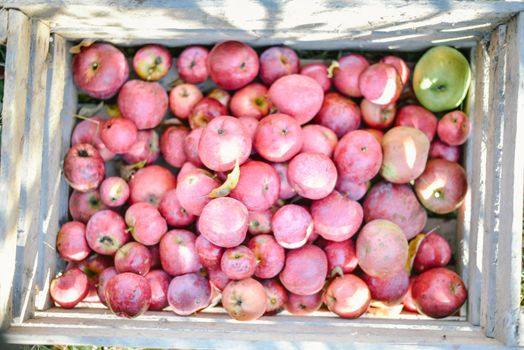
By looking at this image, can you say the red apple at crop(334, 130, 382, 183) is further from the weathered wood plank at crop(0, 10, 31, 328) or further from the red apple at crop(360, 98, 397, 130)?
the weathered wood plank at crop(0, 10, 31, 328)

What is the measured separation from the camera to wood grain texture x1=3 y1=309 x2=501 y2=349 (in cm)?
215

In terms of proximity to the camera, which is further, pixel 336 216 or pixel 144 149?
pixel 144 149

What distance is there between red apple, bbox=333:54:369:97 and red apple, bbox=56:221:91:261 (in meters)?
1.44

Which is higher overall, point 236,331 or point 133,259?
Answer: point 133,259

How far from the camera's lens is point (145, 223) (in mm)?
2453

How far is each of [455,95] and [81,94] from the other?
186cm

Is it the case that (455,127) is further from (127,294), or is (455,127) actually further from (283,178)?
(127,294)

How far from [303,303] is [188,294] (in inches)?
20.8

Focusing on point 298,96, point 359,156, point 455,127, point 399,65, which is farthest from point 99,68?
point 455,127

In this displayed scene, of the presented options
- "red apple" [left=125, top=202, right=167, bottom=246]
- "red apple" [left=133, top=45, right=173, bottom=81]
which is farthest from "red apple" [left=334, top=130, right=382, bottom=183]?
"red apple" [left=133, top=45, right=173, bottom=81]

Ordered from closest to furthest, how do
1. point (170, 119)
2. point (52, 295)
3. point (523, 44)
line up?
point (523, 44) → point (52, 295) → point (170, 119)

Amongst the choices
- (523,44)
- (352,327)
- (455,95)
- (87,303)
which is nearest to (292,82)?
(455,95)

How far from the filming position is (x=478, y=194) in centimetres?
244

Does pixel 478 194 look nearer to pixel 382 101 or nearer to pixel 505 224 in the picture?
pixel 505 224
